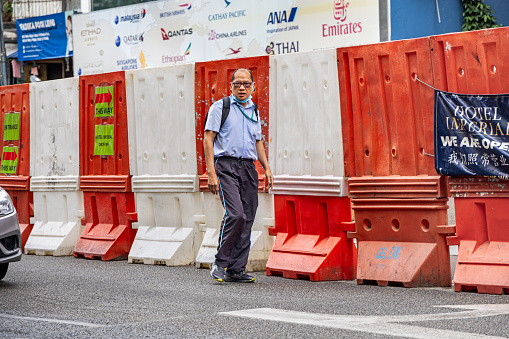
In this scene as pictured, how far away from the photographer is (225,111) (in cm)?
948

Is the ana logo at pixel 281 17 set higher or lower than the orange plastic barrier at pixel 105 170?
higher

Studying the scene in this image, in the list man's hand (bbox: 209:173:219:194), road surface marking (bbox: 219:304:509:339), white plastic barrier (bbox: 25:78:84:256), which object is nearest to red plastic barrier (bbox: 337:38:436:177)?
man's hand (bbox: 209:173:219:194)

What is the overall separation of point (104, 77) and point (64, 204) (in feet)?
6.19

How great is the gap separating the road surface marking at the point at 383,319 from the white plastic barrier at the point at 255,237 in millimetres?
3209

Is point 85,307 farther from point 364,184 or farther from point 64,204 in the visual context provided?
point 64,204

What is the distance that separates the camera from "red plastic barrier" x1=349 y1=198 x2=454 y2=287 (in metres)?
8.81

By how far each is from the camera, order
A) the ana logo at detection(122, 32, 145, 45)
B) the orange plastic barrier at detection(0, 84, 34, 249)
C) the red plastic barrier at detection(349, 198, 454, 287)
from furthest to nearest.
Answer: the ana logo at detection(122, 32, 145, 45) → the orange plastic barrier at detection(0, 84, 34, 249) → the red plastic barrier at detection(349, 198, 454, 287)

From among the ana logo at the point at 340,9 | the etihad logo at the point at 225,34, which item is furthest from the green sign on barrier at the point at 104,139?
the etihad logo at the point at 225,34

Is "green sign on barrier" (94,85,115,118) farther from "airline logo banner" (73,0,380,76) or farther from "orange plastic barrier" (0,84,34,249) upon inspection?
"airline logo banner" (73,0,380,76)

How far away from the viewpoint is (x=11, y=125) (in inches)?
560

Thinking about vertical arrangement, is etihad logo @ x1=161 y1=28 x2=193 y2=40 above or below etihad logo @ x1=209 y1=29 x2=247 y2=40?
above

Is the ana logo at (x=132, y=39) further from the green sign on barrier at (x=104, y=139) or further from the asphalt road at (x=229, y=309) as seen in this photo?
the asphalt road at (x=229, y=309)

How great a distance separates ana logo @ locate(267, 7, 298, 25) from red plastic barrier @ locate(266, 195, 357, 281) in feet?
36.1

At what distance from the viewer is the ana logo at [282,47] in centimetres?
2056
